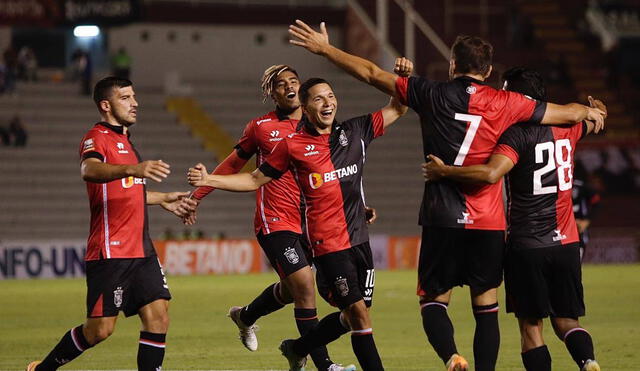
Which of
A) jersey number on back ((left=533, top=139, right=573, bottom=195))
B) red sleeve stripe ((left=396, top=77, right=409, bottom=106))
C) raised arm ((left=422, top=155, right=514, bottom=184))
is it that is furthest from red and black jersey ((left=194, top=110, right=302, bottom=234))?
jersey number on back ((left=533, top=139, right=573, bottom=195))

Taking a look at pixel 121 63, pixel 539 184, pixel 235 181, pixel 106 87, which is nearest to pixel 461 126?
pixel 539 184

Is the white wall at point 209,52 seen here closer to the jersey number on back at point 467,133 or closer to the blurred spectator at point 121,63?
the blurred spectator at point 121,63

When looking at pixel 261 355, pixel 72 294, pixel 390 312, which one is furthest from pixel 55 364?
pixel 72 294

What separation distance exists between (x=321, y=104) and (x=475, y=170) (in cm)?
147

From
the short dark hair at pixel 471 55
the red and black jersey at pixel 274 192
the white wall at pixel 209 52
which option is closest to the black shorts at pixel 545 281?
the short dark hair at pixel 471 55

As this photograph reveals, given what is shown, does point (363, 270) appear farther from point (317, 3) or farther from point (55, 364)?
point (317, 3)

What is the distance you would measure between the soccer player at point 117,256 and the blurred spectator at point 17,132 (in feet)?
85.1

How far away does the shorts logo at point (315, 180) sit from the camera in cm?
955

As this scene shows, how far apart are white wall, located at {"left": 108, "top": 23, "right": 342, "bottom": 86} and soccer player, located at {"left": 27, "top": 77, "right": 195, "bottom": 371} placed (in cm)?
3175

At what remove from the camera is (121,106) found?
9492 millimetres

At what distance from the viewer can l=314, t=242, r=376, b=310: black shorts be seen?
9445 millimetres

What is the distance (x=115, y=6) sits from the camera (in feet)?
91.4

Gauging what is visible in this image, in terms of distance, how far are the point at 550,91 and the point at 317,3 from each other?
865 cm

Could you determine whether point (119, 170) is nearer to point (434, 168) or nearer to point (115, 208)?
point (115, 208)
